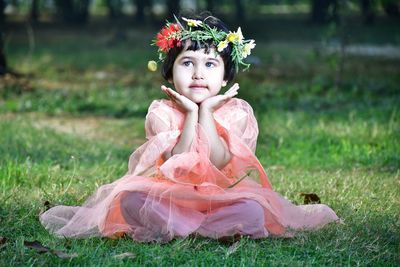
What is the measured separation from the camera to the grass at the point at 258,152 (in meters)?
3.69

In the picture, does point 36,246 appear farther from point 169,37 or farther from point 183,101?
point 169,37

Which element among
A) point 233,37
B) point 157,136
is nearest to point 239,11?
point 233,37

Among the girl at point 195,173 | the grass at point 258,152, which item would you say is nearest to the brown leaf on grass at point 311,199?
the grass at point 258,152

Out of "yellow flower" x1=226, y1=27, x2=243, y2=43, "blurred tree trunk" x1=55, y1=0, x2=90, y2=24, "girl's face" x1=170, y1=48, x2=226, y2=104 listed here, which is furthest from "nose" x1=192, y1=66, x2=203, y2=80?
"blurred tree trunk" x1=55, y1=0, x2=90, y2=24

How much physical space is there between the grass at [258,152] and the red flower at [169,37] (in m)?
1.00

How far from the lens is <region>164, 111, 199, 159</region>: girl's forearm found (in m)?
4.02

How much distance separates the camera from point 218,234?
3.89 meters

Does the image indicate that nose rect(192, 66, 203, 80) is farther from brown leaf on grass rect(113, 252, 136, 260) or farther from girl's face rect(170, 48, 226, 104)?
brown leaf on grass rect(113, 252, 136, 260)

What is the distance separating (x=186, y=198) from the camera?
3.96 meters

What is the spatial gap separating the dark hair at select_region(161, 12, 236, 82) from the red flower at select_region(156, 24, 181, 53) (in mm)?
29

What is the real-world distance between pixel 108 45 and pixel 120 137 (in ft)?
43.0

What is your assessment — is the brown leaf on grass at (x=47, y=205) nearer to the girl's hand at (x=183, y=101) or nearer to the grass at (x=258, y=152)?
the grass at (x=258, y=152)

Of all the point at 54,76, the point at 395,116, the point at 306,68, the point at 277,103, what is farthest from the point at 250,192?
the point at 306,68

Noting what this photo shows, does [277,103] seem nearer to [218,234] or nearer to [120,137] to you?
[120,137]
